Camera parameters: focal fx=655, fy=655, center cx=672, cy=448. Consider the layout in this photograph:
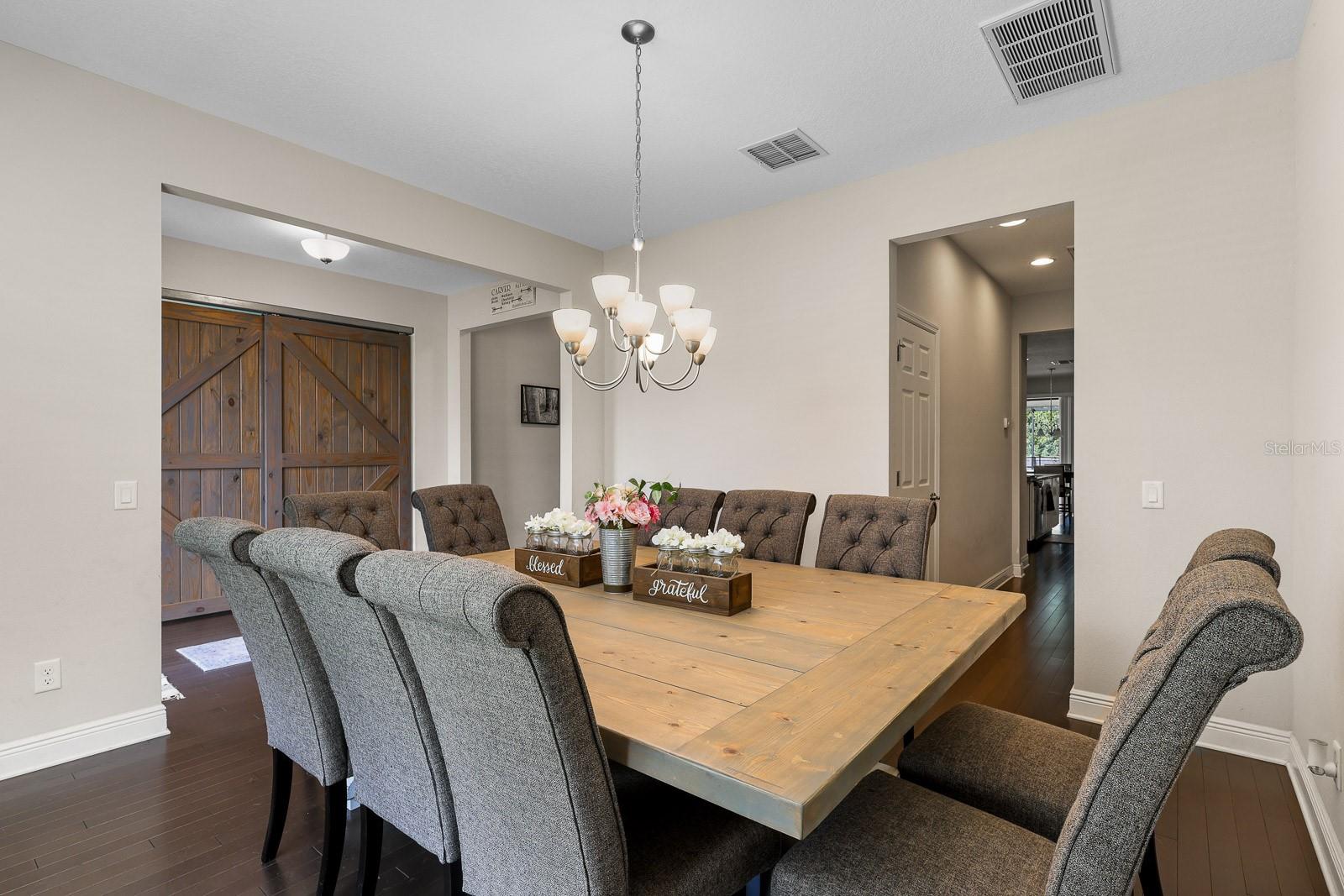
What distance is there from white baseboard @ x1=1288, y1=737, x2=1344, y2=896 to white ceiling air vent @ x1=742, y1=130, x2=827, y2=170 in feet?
10.1

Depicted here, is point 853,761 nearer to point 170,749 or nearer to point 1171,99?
point 170,749

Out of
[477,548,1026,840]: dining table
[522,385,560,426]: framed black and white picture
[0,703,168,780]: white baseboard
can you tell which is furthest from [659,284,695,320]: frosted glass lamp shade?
[522,385,560,426]: framed black and white picture

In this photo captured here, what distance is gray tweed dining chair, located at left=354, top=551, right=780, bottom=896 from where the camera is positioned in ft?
3.01

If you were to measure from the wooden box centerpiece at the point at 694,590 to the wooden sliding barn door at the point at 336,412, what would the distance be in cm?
392

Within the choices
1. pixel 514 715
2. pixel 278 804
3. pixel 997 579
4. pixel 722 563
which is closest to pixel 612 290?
pixel 722 563

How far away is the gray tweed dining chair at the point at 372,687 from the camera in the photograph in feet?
4.09

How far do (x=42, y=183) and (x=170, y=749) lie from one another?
7.41 feet

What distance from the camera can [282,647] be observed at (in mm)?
1633

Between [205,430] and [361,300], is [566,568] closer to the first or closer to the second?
[205,430]

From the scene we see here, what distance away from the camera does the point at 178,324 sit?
177 inches

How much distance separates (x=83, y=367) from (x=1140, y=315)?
14.3 ft

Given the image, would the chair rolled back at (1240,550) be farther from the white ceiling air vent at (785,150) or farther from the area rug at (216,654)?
the area rug at (216,654)

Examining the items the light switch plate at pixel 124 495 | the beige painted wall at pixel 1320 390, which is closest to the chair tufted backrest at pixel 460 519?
the light switch plate at pixel 124 495

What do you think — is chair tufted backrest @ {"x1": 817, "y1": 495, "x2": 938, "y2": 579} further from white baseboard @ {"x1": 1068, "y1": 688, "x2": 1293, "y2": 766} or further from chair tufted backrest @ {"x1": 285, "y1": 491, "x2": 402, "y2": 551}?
chair tufted backrest @ {"x1": 285, "y1": 491, "x2": 402, "y2": 551}
